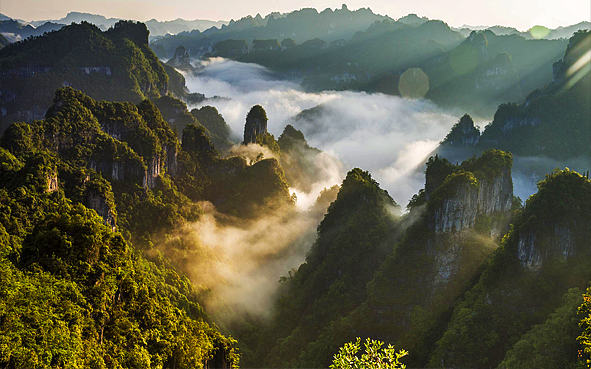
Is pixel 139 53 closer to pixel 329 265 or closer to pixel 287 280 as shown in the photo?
pixel 287 280

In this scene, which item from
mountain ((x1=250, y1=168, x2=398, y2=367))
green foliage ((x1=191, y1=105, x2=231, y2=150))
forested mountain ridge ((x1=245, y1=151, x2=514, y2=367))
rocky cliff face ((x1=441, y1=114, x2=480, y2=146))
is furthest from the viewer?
rocky cliff face ((x1=441, y1=114, x2=480, y2=146))

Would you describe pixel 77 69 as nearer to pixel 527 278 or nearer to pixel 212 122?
pixel 212 122

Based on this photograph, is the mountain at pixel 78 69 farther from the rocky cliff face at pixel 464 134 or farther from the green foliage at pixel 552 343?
the green foliage at pixel 552 343

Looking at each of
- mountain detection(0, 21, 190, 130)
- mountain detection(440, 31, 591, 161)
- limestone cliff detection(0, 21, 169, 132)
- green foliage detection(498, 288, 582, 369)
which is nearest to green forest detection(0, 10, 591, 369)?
green foliage detection(498, 288, 582, 369)

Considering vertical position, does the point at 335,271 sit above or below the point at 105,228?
above

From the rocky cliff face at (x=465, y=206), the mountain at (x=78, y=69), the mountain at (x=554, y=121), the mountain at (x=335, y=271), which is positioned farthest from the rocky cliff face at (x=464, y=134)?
the rocky cliff face at (x=465, y=206)

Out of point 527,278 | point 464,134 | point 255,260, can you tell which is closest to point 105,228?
point 527,278

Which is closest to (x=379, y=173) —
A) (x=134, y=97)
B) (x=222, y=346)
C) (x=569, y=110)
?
(x=569, y=110)

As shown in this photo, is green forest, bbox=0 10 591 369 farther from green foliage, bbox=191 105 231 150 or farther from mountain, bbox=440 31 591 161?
mountain, bbox=440 31 591 161
